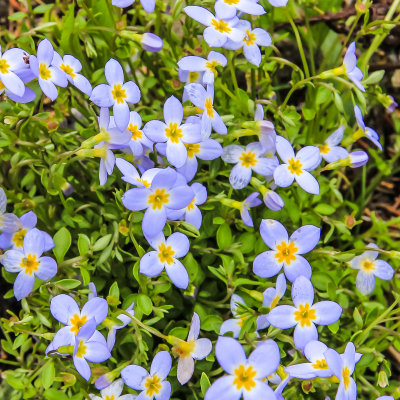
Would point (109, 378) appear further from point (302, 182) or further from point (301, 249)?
point (302, 182)

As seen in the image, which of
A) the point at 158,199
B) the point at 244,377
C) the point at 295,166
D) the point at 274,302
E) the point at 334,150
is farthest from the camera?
the point at 334,150

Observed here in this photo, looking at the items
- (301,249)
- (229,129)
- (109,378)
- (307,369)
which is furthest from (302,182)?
(109,378)

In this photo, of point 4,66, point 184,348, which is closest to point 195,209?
point 184,348

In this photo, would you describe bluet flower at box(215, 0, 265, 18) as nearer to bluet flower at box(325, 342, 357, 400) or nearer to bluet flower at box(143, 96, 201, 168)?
bluet flower at box(143, 96, 201, 168)

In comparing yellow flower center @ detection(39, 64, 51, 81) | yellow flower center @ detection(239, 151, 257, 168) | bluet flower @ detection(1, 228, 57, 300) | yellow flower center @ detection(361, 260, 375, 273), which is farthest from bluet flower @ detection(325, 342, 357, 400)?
yellow flower center @ detection(39, 64, 51, 81)

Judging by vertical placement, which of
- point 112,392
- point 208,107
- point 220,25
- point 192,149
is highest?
point 220,25

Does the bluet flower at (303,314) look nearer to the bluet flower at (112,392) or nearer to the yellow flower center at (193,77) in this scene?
the bluet flower at (112,392)

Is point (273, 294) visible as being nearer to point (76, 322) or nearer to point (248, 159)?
point (248, 159)
